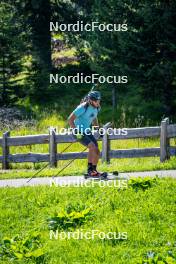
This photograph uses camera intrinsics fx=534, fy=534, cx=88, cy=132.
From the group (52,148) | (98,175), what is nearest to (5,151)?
(52,148)

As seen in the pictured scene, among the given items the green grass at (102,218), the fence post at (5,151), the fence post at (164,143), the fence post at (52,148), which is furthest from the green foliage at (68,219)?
the fence post at (5,151)

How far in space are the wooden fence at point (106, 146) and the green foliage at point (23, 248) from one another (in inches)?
260

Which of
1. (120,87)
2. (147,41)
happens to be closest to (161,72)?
(147,41)

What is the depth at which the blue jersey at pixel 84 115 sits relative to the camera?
10977 millimetres

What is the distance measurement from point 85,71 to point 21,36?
15.5 feet

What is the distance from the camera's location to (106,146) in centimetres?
1528

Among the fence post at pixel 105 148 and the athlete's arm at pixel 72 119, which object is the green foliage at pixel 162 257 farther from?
the fence post at pixel 105 148

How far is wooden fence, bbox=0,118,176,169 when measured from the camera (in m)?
14.9

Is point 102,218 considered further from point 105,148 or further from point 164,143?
point 105,148

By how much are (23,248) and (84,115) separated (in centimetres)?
A: 370

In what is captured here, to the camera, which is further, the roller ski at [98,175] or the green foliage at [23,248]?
the roller ski at [98,175]

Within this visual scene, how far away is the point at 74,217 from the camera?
364 inches

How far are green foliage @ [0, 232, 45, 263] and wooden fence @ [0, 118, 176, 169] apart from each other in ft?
21.6

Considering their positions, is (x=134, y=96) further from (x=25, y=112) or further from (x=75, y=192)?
(x=75, y=192)
